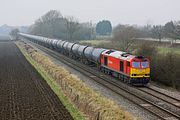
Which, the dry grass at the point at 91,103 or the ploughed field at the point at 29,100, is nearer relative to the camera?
the dry grass at the point at 91,103

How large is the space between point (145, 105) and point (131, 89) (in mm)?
6588

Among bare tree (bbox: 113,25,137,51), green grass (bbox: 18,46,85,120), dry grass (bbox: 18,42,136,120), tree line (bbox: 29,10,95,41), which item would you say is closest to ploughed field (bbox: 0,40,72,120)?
green grass (bbox: 18,46,85,120)

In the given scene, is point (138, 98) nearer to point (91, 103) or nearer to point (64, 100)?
point (64, 100)

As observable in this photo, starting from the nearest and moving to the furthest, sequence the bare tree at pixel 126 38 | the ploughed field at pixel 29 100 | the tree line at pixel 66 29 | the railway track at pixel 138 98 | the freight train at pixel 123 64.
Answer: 1. the ploughed field at pixel 29 100
2. the railway track at pixel 138 98
3. the freight train at pixel 123 64
4. the bare tree at pixel 126 38
5. the tree line at pixel 66 29

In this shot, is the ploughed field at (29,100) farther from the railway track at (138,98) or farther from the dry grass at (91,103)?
the railway track at (138,98)

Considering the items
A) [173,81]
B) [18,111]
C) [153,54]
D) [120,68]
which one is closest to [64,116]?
[18,111]

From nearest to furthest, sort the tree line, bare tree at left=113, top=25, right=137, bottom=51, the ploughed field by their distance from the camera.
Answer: the ploughed field → bare tree at left=113, top=25, right=137, bottom=51 → the tree line

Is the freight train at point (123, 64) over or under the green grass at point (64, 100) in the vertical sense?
over

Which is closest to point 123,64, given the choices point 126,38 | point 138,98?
point 138,98

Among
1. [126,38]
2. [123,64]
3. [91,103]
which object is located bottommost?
[91,103]

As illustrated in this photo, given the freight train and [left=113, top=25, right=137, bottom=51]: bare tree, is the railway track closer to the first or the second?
the freight train

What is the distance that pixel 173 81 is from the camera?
3391cm

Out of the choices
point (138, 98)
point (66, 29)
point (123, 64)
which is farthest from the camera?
point (66, 29)

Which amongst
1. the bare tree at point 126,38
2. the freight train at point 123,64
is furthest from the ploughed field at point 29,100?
the bare tree at point 126,38
